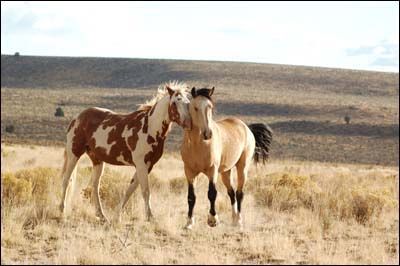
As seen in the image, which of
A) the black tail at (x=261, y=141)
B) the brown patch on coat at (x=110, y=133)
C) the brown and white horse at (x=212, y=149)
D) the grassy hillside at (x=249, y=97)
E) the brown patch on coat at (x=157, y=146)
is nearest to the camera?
the brown and white horse at (x=212, y=149)

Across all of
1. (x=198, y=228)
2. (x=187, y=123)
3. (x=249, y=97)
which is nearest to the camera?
(x=187, y=123)

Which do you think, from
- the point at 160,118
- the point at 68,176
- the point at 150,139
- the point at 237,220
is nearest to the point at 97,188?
the point at 68,176

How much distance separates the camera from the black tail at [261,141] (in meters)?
12.2

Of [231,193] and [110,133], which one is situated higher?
[110,133]

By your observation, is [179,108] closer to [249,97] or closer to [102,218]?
[102,218]

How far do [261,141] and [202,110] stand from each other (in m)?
3.19

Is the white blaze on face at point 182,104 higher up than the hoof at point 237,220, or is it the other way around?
the white blaze on face at point 182,104

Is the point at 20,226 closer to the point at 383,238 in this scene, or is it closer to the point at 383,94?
the point at 383,238

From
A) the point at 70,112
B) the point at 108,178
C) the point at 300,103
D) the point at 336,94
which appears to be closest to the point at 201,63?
the point at 336,94

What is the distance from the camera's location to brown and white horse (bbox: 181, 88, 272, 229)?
9531 mm

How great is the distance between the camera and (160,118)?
1023 centimetres

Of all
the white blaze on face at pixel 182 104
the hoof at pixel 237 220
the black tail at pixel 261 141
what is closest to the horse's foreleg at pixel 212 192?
the hoof at pixel 237 220

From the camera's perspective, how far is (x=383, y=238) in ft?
33.7

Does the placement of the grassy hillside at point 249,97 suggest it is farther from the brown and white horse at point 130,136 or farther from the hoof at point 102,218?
the hoof at point 102,218
